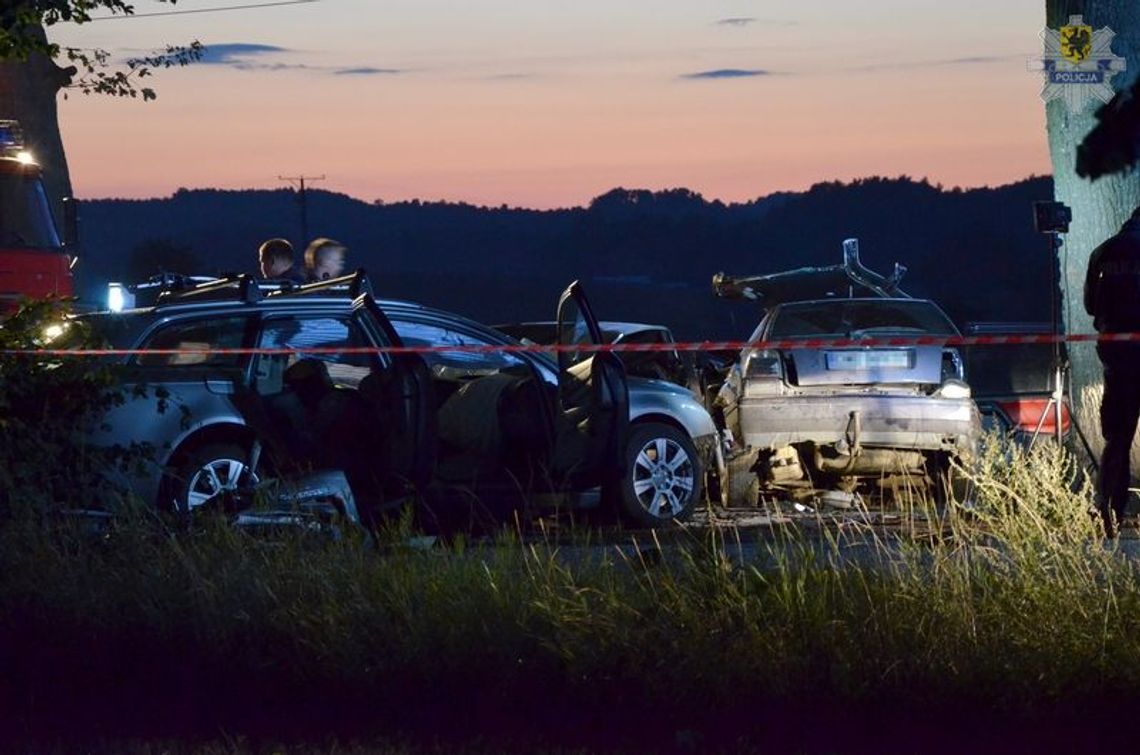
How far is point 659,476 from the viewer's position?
14219 mm

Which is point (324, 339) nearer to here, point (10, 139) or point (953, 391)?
point (953, 391)

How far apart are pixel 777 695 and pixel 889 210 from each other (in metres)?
131

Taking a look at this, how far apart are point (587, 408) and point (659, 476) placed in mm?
2210

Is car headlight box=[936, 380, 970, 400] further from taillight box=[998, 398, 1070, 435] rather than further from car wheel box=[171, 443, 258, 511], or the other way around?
car wheel box=[171, 443, 258, 511]

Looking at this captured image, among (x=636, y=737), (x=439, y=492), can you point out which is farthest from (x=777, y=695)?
(x=439, y=492)

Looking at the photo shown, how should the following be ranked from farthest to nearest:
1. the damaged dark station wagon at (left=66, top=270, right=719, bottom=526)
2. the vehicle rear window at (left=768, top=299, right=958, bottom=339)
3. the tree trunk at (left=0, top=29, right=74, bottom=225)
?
1. the tree trunk at (left=0, top=29, right=74, bottom=225)
2. the vehicle rear window at (left=768, top=299, right=958, bottom=339)
3. the damaged dark station wagon at (left=66, top=270, right=719, bottom=526)

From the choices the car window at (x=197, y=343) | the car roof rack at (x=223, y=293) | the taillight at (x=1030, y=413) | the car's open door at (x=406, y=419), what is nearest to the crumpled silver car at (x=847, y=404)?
the taillight at (x=1030, y=413)

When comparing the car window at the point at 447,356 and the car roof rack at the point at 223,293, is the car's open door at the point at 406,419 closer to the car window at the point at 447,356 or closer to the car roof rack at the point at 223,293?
the car window at the point at 447,356

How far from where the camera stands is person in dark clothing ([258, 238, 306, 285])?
17.2m

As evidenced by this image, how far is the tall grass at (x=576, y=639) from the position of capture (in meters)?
7.61

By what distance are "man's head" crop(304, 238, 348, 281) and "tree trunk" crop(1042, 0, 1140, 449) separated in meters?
5.68

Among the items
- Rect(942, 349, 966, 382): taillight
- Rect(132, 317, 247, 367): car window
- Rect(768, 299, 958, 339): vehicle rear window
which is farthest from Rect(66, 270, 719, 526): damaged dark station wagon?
Rect(942, 349, 966, 382): taillight

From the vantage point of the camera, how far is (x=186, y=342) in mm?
12898

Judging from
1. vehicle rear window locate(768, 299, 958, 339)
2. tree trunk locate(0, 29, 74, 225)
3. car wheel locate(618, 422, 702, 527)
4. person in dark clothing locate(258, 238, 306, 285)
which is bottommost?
car wheel locate(618, 422, 702, 527)
